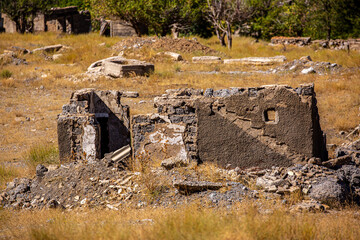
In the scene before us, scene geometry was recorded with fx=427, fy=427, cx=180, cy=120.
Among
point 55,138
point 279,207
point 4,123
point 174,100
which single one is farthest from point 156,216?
point 4,123

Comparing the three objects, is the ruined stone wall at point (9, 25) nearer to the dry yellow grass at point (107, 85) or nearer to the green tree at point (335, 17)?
the dry yellow grass at point (107, 85)

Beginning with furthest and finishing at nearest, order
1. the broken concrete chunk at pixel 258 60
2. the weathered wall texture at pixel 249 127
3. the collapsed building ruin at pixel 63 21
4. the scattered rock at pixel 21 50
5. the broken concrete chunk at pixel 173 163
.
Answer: the collapsed building ruin at pixel 63 21 < the scattered rock at pixel 21 50 < the broken concrete chunk at pixel 258 60 < the broken concrete chunk at pixel 173 163 < the weathered wall texture at pixel 249 127

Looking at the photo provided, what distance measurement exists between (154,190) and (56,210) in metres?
1.55

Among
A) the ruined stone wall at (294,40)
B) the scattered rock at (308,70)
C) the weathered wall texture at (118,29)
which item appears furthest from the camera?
the weathered wall texture at (118,29)

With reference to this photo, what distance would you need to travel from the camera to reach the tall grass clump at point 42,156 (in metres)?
9.02

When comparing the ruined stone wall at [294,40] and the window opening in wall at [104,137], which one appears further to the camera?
the ruined stone wall at [294,40]

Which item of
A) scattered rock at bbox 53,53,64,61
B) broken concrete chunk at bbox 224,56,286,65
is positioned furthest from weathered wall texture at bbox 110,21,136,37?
broken concrete chunk at bbox 224,56,286,65

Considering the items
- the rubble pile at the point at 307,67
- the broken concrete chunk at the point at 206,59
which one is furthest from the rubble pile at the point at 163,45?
the rubble pile at the point at 307,67

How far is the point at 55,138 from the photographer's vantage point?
36.7 ft

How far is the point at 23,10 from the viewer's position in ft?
89.9

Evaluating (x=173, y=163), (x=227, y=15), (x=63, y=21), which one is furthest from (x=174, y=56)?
(x=63, y=21)

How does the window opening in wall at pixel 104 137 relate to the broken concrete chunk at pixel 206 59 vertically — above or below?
below

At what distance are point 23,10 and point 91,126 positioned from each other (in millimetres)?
22214

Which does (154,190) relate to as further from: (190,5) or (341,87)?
(190,5)
